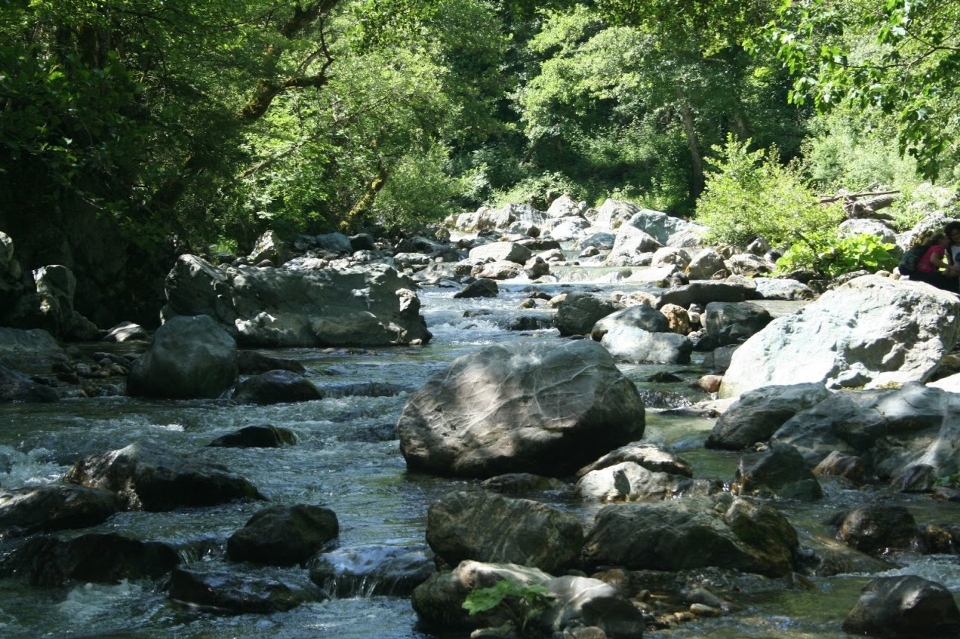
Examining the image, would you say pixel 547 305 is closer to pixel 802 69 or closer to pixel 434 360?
pixel 434 360

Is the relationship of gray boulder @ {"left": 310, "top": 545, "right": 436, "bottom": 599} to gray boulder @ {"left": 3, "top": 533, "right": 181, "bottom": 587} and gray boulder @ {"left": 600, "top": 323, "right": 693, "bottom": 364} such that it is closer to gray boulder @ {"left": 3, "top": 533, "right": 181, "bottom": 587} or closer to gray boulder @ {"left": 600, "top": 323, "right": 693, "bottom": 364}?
gray boulder @ {"left": 3, "top": 533, "right": 181, "bottom": 587}

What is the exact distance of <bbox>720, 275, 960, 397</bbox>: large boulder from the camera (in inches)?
340

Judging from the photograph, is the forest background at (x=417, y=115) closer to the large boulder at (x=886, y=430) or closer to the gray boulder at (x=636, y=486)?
the large boulder at (x=886, y=430)

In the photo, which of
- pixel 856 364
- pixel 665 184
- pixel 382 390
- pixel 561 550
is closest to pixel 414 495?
pixel 561 550

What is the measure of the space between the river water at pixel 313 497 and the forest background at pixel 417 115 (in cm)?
166

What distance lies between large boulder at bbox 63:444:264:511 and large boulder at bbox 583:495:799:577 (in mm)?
2334

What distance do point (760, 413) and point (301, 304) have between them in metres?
7.67

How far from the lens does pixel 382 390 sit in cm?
984

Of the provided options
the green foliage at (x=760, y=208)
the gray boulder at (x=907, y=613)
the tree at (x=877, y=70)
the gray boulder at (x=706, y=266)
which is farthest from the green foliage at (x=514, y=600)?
the gray boulder at (x=706, y=266)

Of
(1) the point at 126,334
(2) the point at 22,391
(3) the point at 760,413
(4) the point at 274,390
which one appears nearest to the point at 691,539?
(3) the point at 760,413

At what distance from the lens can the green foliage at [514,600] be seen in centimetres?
369

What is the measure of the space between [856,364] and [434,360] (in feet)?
16.5

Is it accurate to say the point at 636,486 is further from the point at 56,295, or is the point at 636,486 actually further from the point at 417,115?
the point at 417,115

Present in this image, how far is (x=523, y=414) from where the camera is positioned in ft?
21.8
